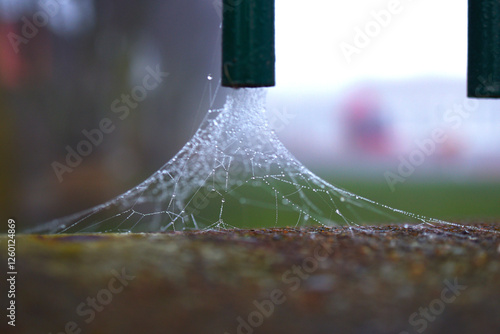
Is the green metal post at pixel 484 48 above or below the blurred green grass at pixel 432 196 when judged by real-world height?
above

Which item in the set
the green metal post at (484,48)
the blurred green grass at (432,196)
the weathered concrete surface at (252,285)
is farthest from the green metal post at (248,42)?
the blurred green grass at (432,196)

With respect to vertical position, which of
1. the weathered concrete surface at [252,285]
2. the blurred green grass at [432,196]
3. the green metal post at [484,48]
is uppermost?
the green metal post at [484,48]

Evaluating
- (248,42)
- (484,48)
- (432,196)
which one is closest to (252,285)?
(248,42)

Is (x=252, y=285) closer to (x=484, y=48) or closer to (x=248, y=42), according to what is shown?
(x=248, y=42)

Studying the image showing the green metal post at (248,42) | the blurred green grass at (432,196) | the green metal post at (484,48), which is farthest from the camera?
the blurred green grass at (432,196)

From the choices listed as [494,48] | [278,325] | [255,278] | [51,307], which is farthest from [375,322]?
[494,48]

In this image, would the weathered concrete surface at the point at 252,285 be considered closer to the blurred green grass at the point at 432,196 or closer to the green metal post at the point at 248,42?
the green metal post at the point at 248,42

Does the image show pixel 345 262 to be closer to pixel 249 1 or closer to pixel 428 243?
pixel 428 243
